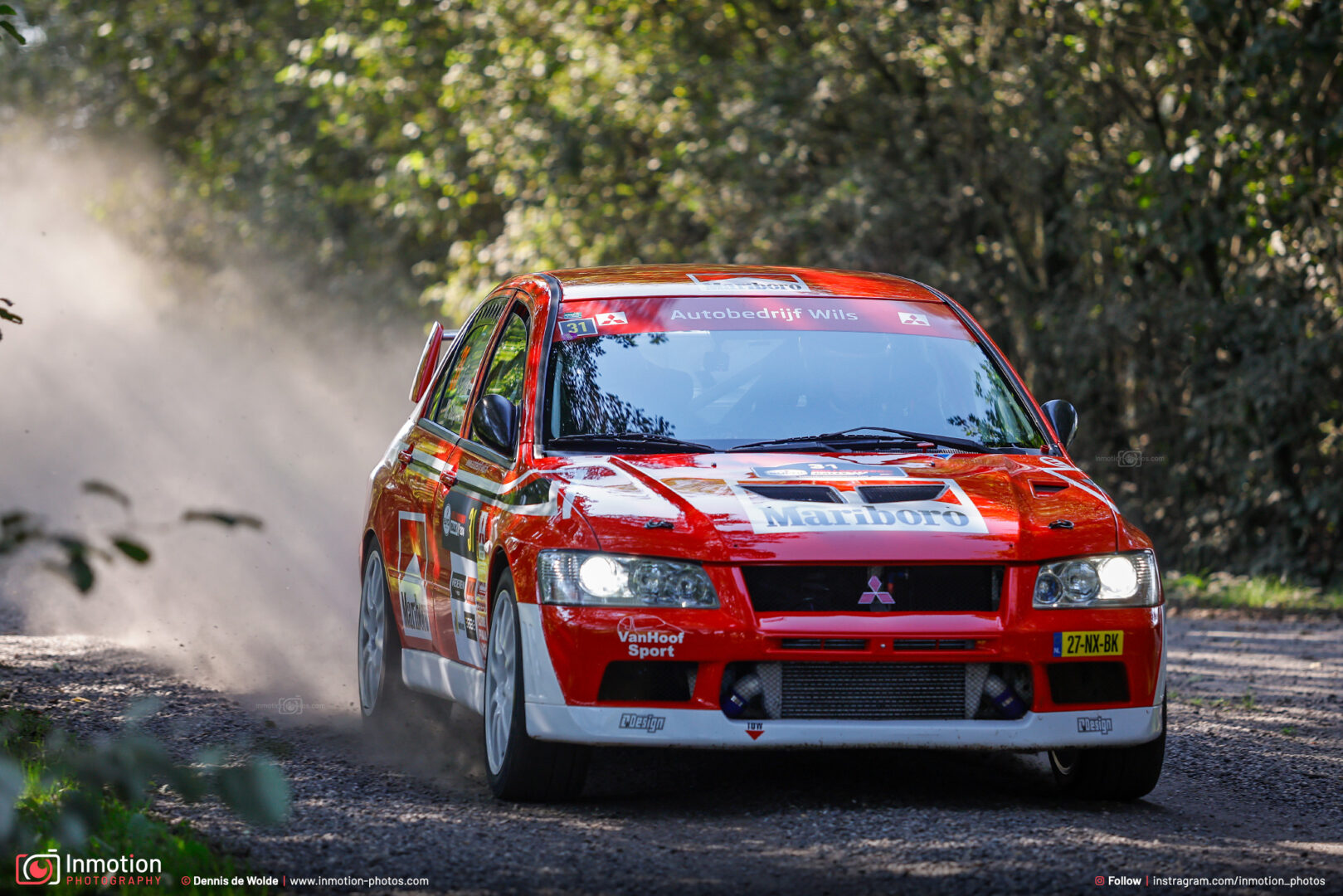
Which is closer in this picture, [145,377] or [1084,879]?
[1084,879]

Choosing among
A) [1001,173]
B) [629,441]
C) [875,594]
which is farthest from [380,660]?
[1001,173]

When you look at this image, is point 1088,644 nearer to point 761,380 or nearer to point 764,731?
point 764,731

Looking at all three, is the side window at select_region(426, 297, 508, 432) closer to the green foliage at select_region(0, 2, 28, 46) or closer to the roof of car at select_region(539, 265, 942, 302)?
the roof of car at select_region(539, 265, 942, 302)

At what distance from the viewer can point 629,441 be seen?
249 inches

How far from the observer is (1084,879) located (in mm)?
4688

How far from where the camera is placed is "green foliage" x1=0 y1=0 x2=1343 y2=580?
1419cm

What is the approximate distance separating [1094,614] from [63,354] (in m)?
18.2

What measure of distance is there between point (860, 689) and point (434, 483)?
243 centimetres

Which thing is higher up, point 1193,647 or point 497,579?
point 497,579

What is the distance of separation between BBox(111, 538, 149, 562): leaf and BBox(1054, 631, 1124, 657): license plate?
3277 millimetres

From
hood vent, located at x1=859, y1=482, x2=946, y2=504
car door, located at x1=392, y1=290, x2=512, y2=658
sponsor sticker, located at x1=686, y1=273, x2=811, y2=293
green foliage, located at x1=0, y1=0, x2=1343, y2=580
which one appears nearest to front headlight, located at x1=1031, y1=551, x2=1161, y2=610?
hood vent, located at x1=859, y1=482, x2=946, y2=504

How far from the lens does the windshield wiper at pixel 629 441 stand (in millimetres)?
6270

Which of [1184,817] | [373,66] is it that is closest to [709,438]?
[1184,817]

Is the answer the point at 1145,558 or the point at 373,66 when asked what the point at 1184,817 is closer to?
the point at 1145,558
